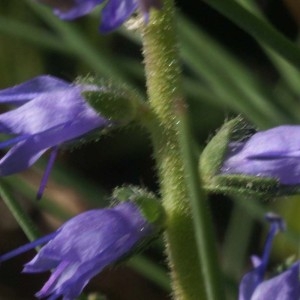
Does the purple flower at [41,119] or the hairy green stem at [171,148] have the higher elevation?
the purple flower at [41,119]

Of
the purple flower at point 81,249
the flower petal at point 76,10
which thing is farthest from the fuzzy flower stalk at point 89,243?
the flower petal at point 76,10

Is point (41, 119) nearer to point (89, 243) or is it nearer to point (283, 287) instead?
point (89, 243)

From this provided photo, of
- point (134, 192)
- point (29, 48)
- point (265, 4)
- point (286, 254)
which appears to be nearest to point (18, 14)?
point (29, 48)

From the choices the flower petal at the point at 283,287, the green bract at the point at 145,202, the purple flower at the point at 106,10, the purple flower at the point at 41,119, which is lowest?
the flower petal at the point at 283,287

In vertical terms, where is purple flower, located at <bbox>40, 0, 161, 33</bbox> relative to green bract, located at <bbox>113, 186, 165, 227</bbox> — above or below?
above

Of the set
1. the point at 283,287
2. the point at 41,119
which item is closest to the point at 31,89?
the point at 41,119

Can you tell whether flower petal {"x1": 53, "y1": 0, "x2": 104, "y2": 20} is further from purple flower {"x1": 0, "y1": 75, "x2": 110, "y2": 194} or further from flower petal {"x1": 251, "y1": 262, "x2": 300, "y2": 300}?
flower petal {"x1": 251, "y1": 262, "x2": 300, "y2": 300}

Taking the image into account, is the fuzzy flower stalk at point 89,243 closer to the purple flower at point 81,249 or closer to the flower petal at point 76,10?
the purple flower at point 81,249

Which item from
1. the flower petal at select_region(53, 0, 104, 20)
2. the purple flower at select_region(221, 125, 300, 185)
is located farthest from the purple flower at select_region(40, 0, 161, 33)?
the purple flower at select_region(221, 125, 300, 185)

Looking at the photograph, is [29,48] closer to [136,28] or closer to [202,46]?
[202,46]
